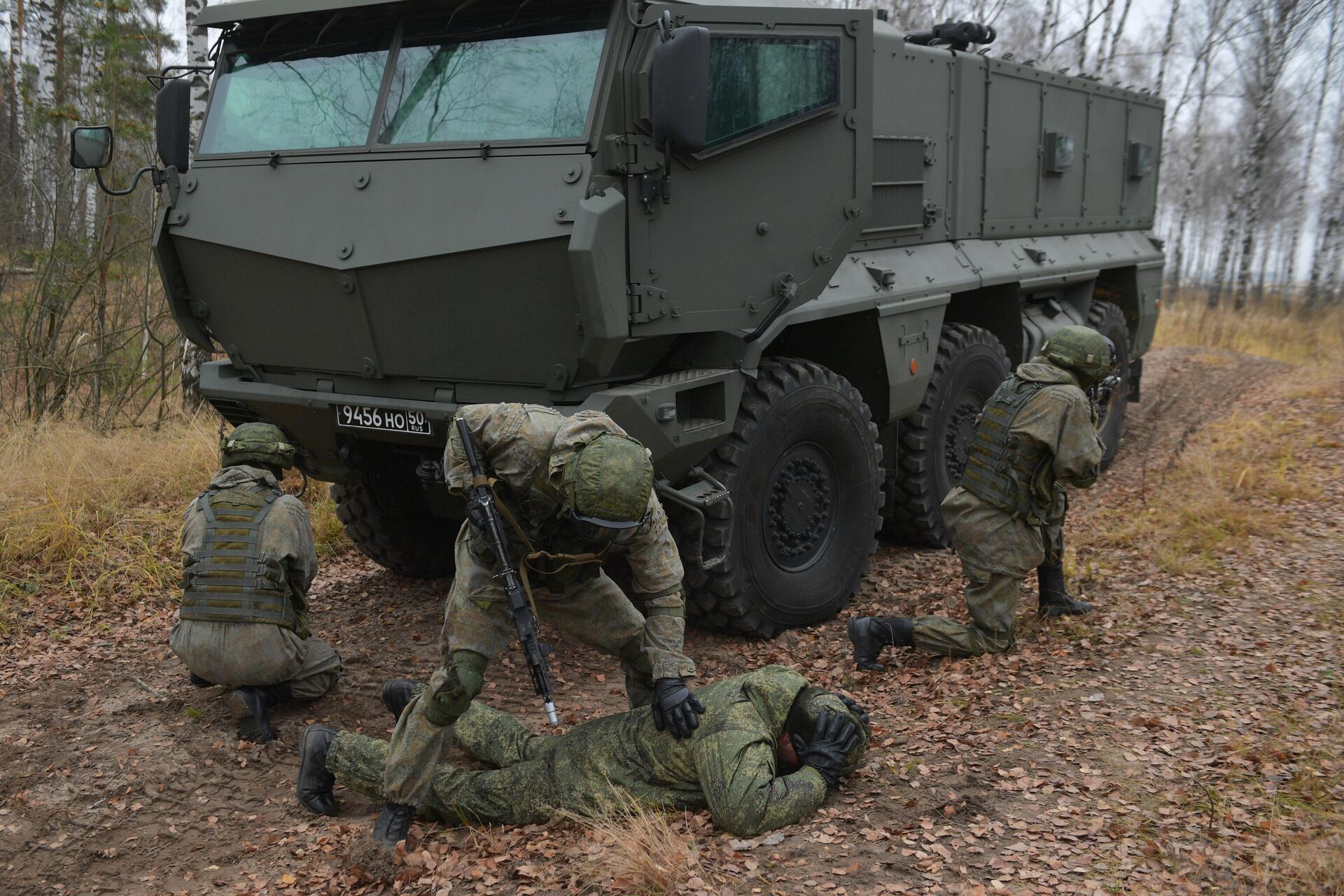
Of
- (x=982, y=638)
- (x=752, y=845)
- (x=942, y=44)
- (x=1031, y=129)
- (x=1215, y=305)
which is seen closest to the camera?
(x=752, y=845)

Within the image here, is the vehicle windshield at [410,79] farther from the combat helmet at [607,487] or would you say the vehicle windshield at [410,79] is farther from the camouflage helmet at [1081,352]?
the camouflage helmet at [1081,352]

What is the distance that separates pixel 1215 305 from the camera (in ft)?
65.0

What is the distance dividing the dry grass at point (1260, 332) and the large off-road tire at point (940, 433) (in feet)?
29.8

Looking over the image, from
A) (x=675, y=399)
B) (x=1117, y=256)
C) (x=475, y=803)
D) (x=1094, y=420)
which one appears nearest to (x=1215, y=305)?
(x=1117, y=256)

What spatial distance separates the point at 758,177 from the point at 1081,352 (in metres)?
1.59

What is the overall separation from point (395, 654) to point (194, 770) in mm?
1200

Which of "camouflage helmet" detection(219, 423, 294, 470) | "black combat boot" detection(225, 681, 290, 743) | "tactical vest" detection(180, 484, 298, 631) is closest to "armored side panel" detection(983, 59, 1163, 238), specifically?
"camouflage helmet" detection(219, 423, 294, 470)

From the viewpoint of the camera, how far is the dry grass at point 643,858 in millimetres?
3207

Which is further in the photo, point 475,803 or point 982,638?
point 982,638

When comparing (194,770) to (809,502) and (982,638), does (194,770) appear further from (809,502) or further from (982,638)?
(982,638)

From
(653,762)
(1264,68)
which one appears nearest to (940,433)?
(653,762)

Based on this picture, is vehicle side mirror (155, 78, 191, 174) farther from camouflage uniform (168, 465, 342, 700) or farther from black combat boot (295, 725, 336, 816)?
black combat boot (295, 725, 336, 816)

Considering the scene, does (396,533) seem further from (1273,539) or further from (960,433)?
(1273,539)

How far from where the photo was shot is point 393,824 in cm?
364
